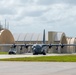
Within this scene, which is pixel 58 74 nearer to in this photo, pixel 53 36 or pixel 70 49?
pixel 53 36

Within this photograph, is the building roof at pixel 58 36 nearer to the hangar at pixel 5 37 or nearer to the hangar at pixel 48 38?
the hangar at pixel 48 38

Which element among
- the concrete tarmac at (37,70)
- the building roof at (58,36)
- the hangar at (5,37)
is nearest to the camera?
the concrete tarmac at (37,70)

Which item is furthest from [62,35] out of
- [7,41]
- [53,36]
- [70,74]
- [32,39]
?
[70,74]

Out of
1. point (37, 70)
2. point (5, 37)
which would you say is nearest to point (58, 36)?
point (5, 37)

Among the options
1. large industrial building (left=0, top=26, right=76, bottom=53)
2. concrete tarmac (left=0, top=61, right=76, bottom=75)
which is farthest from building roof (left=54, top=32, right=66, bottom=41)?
concrete tarmac (left=0, top=61, right=76, bottom=75)

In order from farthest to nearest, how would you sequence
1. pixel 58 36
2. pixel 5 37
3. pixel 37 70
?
pixel 58 36, pixel 5 37, pixel 37 70

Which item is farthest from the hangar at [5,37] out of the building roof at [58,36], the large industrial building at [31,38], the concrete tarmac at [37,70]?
the concrete tarmac at [37,70]

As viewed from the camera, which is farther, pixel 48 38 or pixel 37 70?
pixel 48 38

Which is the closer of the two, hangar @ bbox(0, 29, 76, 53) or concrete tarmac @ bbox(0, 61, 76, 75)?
concrete tarmac @ bbox(0, 61, 76, 75)

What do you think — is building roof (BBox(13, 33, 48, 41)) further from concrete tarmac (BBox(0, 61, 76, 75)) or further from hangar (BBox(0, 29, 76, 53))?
concrete tarmac (BBox(0, 61, 76, 75))

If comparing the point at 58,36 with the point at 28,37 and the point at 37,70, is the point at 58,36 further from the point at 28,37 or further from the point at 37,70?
the point at 37,70

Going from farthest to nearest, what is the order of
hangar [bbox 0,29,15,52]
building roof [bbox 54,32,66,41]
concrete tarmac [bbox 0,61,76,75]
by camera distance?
1. building roof [bbox 54,32,66,41]
2. hangar [bbox 0,29,15,52]
3. concrete tarmac [bbox 0,61,76,75]

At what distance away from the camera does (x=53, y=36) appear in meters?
142

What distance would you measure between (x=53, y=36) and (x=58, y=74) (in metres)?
123
